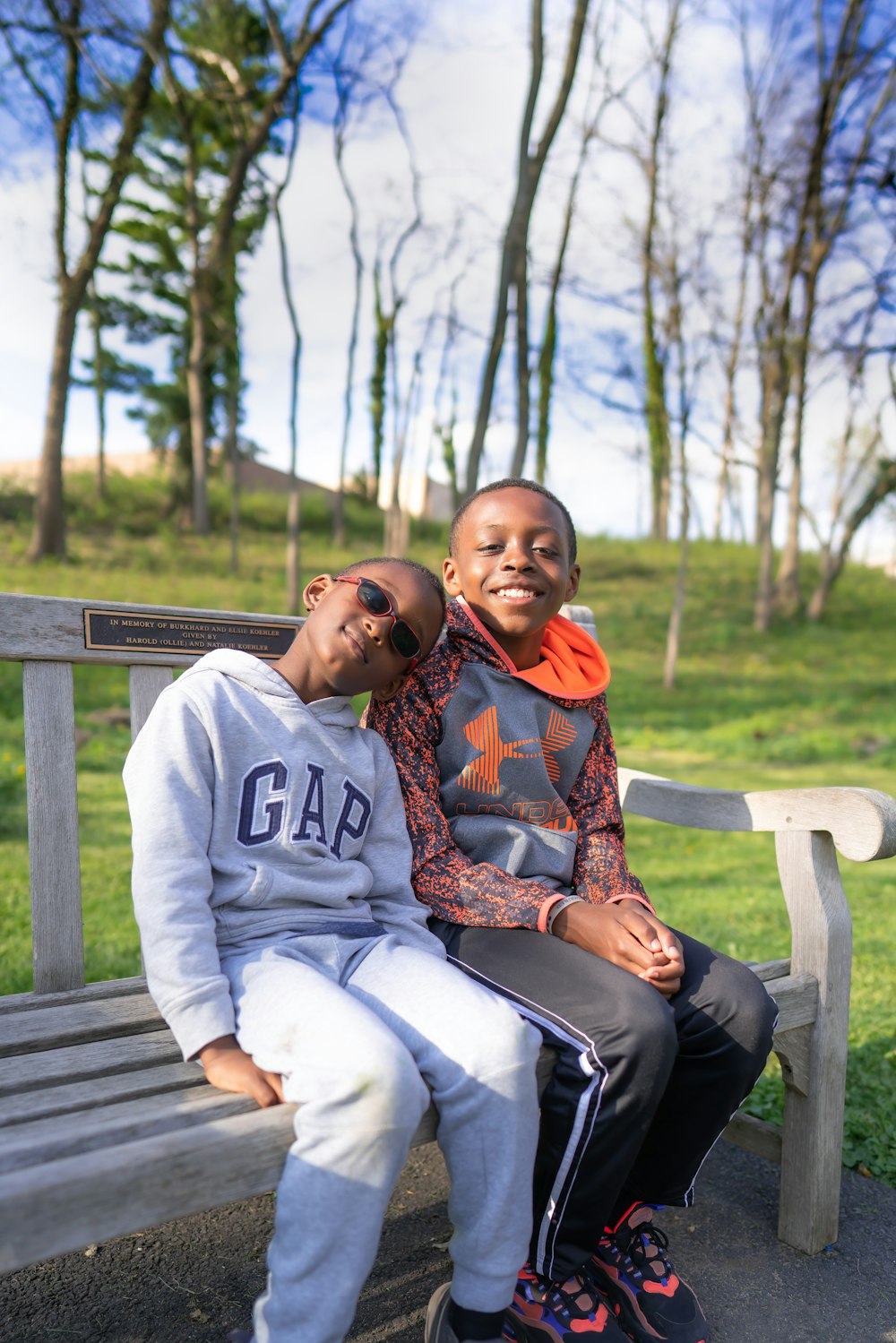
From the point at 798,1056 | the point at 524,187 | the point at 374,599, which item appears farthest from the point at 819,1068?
the point at 524,187

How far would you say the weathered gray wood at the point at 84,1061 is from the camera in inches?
61.8

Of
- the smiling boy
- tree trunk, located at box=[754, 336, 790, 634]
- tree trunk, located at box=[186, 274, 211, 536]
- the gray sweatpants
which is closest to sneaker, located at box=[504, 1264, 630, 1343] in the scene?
the smiling boy

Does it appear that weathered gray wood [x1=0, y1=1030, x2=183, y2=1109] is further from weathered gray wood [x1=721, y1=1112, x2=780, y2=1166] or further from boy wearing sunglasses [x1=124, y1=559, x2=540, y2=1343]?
weathered gray wood [x1=721, y1=1112, x2=780, y2=1166]

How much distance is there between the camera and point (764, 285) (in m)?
16.0

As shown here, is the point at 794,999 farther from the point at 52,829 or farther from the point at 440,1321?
the point at 52,829

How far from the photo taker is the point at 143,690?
88.7 inches

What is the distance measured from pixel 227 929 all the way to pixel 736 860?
4.76 m

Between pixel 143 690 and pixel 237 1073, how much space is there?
0.98 metres

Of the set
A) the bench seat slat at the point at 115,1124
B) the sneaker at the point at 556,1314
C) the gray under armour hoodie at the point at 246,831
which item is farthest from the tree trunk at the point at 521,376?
the bench seat slat at the point at 115,1124

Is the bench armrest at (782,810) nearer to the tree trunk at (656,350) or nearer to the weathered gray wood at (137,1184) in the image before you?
the weathered gray wood at (137,1184)

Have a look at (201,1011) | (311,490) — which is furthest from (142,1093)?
(311,490)

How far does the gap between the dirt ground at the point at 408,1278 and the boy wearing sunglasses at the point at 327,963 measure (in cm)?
39

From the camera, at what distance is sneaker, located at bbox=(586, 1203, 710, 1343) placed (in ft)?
5.96

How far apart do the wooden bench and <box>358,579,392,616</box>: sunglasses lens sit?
0.53 m
